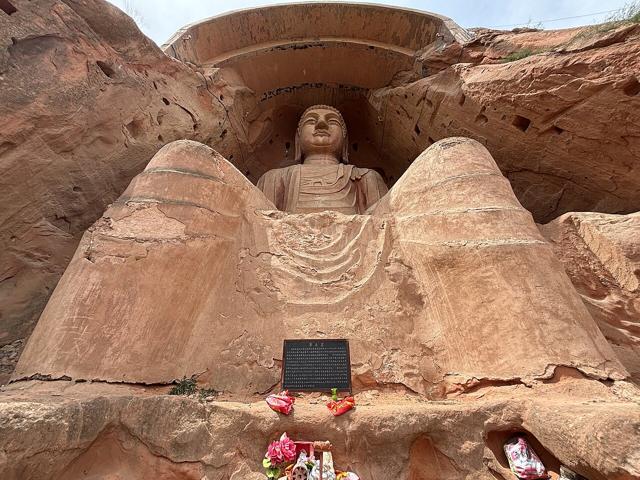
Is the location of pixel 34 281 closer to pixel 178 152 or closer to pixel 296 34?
pixel 178 152

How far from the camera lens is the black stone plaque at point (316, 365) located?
7.95 ft

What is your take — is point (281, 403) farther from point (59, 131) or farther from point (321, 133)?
point (321, 133)

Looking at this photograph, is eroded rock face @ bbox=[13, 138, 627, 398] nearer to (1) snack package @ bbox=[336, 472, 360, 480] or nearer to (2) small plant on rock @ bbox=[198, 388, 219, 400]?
(2) small plant on rock @ bbox=[198, 388, 219, 400]

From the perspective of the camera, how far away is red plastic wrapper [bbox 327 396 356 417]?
203 centimetres

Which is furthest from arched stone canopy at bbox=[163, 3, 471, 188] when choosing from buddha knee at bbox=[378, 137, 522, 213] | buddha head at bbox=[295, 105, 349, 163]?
buddha knee at bbox=[378, 137, 522, 213]

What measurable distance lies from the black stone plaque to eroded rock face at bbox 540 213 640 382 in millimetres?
1913

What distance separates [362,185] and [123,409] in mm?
4131

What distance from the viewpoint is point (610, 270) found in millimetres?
3027

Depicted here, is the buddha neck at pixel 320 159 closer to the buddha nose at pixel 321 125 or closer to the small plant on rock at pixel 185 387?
the buddha nose at pixel 321 125

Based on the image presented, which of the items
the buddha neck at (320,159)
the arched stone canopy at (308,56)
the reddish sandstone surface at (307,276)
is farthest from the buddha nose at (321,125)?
the reddish sandstone surface at (307,276)

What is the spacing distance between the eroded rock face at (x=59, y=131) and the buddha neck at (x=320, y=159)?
7.20ft

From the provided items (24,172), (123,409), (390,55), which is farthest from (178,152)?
(390,55)

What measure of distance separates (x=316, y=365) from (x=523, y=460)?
1.17 m

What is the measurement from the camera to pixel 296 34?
7520 mm
